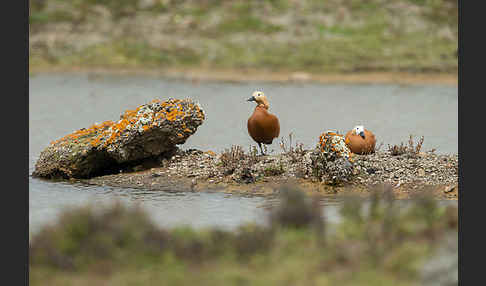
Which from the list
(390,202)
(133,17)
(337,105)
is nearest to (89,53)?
(133,17)

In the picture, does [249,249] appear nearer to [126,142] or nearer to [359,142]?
[126,142]

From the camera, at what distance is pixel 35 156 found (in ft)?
64.2

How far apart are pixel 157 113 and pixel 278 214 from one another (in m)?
7.06

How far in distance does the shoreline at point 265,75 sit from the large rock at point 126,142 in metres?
21.5

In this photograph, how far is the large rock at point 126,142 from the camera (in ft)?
53.7

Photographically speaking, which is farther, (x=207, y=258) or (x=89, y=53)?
(x=89, y=53)

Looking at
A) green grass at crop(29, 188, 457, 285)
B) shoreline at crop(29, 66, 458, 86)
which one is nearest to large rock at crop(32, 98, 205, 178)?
green grass at crop(29, 188, 457, 285)

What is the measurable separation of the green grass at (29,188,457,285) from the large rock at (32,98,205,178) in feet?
21.5

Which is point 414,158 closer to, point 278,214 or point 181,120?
point 181,120

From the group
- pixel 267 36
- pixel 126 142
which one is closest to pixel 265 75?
pixel 267 36

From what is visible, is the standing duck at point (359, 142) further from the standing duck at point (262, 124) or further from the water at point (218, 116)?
the water at point (218, 116)

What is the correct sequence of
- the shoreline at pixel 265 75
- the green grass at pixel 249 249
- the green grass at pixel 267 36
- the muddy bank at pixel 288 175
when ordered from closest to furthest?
1. the green grass at pixel 249 249
2. the muddy bank at pixel 288 175
3. the shoreline at pixel 265 75
4. the green grass at pixel 267 36

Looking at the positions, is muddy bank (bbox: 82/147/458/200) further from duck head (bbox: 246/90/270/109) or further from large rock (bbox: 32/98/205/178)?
duck head (bbox: 246/90/270/109)

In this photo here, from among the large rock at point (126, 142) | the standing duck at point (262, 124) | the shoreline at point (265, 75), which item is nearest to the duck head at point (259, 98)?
the standing duck at point (262, 124)
